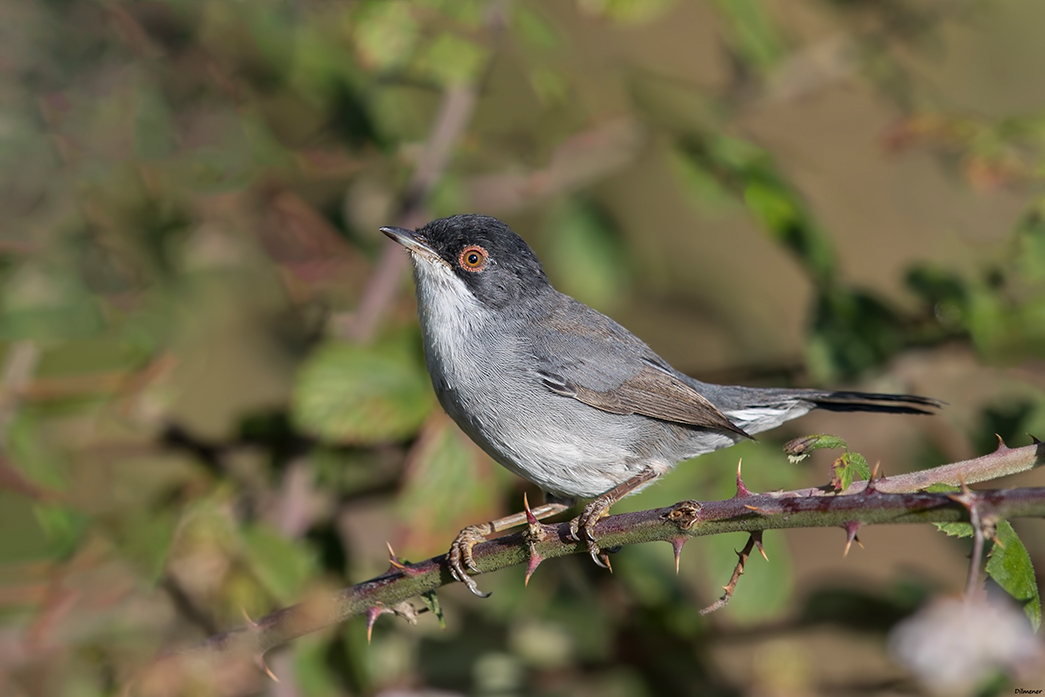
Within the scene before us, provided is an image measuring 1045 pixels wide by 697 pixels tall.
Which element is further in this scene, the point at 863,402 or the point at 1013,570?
the point at 863,402

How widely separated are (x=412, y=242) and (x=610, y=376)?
853 millimetres

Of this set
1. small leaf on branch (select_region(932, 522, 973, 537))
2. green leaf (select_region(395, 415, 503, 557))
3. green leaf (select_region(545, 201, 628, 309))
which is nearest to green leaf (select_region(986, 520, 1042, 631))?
small leaf on branch (select_region(932, 522, 973, 537))

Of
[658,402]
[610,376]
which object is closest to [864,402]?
[658,402]

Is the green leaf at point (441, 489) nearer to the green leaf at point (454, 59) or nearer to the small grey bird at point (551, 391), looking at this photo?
the small grey bird at point (551, 391)

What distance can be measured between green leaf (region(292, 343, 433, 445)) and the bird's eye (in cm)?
61

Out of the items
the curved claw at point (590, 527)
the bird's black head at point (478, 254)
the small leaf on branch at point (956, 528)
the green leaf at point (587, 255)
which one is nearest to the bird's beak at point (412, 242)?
the bird's black head at point (478, 254)

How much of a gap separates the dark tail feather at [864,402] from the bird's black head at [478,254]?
1.13 m

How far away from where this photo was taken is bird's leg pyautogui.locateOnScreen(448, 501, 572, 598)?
2527mm

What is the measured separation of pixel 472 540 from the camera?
→ 121 inches

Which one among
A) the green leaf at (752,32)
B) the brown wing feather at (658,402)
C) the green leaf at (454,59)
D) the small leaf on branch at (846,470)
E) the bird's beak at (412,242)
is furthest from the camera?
the green leaf at (752,32)

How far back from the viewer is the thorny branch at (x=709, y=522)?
5.79ft

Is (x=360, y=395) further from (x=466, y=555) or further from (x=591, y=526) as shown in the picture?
(x=591, y=526)

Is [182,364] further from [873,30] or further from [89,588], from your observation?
[873,30]

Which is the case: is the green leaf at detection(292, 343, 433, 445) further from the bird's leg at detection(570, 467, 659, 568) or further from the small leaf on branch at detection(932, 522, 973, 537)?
Result: the small leaf on branch at detection(932, 522, 973, 537)
